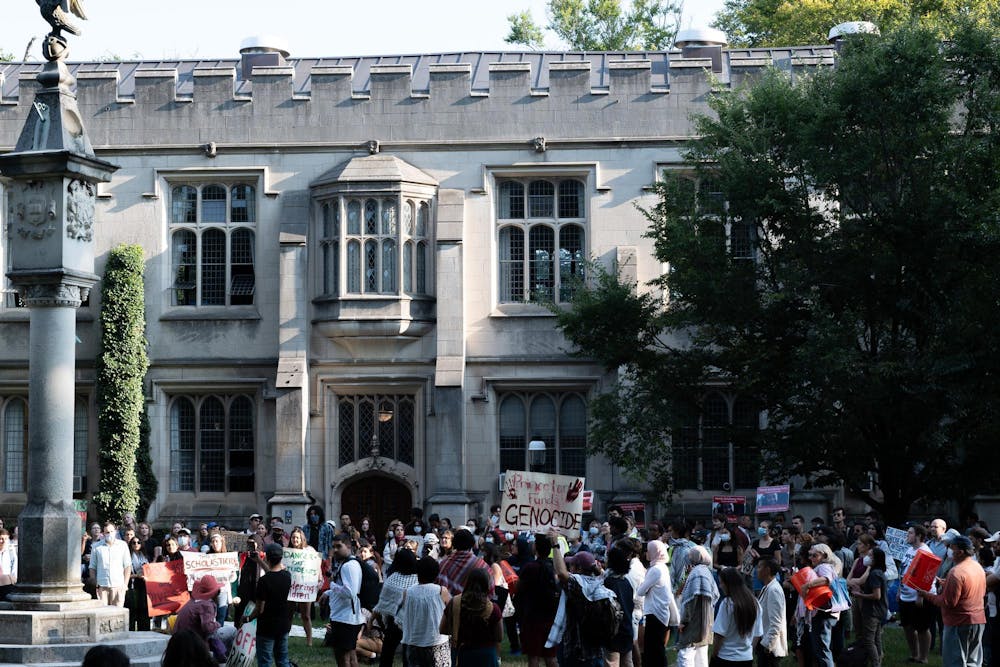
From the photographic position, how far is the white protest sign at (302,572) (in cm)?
1908

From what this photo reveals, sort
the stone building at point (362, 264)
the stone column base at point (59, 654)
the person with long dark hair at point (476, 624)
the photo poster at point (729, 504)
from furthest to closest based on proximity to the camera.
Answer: the stone building at point (362, 264), the photo poster at point (729, 504), the stone column base at point (59, 654), the person with long dark hair at point (476, 624)

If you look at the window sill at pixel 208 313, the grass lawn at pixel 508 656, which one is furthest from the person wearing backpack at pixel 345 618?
the window sill at pixel 208 313

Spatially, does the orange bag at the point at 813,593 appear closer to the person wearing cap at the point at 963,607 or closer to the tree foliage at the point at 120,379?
the person wearing cap at the point at 963,607

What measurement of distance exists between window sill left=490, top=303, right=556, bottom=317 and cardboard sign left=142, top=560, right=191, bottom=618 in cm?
1035

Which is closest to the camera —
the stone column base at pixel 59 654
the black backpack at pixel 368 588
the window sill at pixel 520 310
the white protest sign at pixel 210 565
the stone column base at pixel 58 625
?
the stone column base at pixel 59 654

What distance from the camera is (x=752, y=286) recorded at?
2408 centimetres

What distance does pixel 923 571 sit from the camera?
1619 cm

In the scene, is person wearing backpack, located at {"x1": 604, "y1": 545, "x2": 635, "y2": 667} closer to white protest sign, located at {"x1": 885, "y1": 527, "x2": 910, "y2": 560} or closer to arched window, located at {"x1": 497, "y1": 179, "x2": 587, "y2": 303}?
white protest sign, located at {"x1": 885, "y1": 527, "x2": 910, "y2": 560}

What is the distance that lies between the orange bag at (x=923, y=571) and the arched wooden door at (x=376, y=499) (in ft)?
48.4

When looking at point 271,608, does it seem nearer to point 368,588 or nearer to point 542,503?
point 368,588

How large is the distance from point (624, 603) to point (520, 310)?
16.3 meters

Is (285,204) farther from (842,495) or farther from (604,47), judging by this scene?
(604,47)

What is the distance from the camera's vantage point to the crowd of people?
1316cm

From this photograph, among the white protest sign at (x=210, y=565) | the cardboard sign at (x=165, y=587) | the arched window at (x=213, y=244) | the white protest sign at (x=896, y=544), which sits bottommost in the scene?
the cardboard sign at (x=165, y=587)
